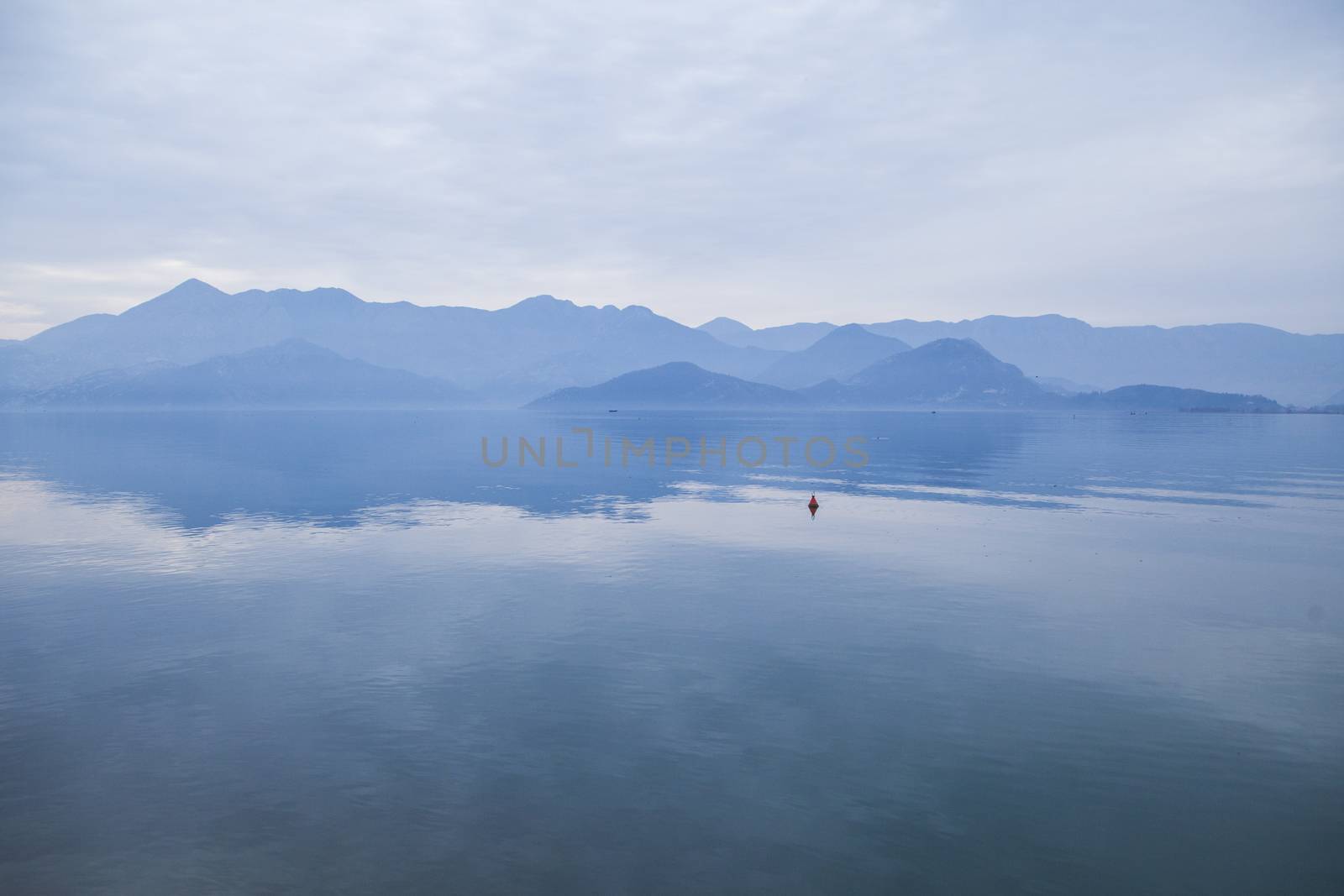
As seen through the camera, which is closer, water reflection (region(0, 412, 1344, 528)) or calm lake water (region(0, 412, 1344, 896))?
calm lake water (region(0, 412, 1344, 896))

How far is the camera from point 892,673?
116 ft

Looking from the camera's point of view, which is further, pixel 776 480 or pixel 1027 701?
pixel 776 480

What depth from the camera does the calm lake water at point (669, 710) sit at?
2191 centimetres

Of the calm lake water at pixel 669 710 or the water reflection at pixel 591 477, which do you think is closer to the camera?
the calm lake water at pixel 669 710

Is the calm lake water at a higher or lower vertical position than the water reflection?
lower

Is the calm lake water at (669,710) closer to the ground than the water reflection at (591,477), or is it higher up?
closer to the ground

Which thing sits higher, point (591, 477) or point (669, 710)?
point (591, 477)

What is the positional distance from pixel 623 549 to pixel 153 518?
48.2 metres

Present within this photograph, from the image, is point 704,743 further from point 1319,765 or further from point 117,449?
point 117,449

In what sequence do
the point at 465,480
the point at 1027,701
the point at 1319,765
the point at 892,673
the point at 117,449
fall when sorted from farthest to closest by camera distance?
1. the point at 117,449
2. the point at 465,480
3. the point at 892,673
4. the point at 1027,701
5. the point at 1319,765

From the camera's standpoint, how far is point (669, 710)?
31.2 metres

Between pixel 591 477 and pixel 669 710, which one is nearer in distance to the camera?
pixel 669 710

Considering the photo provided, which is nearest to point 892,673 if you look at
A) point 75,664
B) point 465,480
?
point 75,664

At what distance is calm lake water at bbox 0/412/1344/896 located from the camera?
2191 cm
